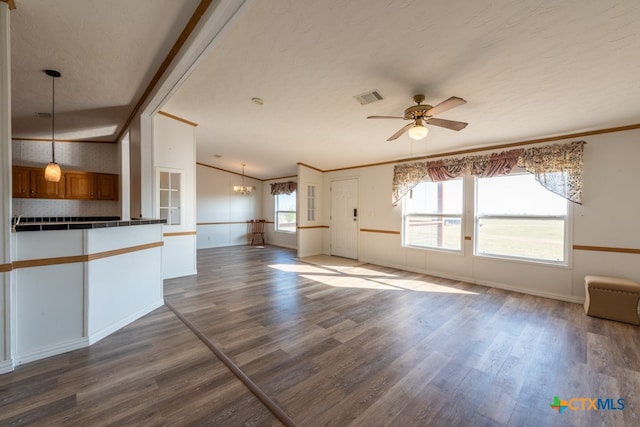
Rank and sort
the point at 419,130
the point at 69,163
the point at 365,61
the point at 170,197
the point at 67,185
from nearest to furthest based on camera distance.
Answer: the point at 365,61
the point at 419,130
the point at 170,197
the point at 67,185
the point at 69,163

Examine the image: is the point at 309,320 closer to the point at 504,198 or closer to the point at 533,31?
the point at 533,31

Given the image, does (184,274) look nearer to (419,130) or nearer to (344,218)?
(344,218)

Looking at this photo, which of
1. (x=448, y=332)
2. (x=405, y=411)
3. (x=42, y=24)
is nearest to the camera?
(x=405, y=411)

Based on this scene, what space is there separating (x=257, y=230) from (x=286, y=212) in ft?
4.63

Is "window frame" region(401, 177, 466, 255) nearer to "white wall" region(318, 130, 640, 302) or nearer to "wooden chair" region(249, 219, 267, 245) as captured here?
"white wall" region(318, 130, 640, 302)

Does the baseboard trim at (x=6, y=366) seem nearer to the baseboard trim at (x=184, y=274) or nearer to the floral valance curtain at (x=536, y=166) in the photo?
the baseboard trim at (x=184, y=274)

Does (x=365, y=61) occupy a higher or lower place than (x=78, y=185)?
higher

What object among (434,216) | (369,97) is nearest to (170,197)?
→ (369,97)

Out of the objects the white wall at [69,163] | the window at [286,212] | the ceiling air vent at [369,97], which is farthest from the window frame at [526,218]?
the white wall at [69,163]

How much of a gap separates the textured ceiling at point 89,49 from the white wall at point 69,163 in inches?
61.5

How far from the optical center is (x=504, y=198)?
4266mm

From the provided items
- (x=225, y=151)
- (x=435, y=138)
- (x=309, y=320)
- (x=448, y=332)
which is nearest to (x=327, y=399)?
(x=309, y=320)

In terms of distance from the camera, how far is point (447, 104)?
7.98 feet

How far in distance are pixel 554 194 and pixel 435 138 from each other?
186 centimetres
